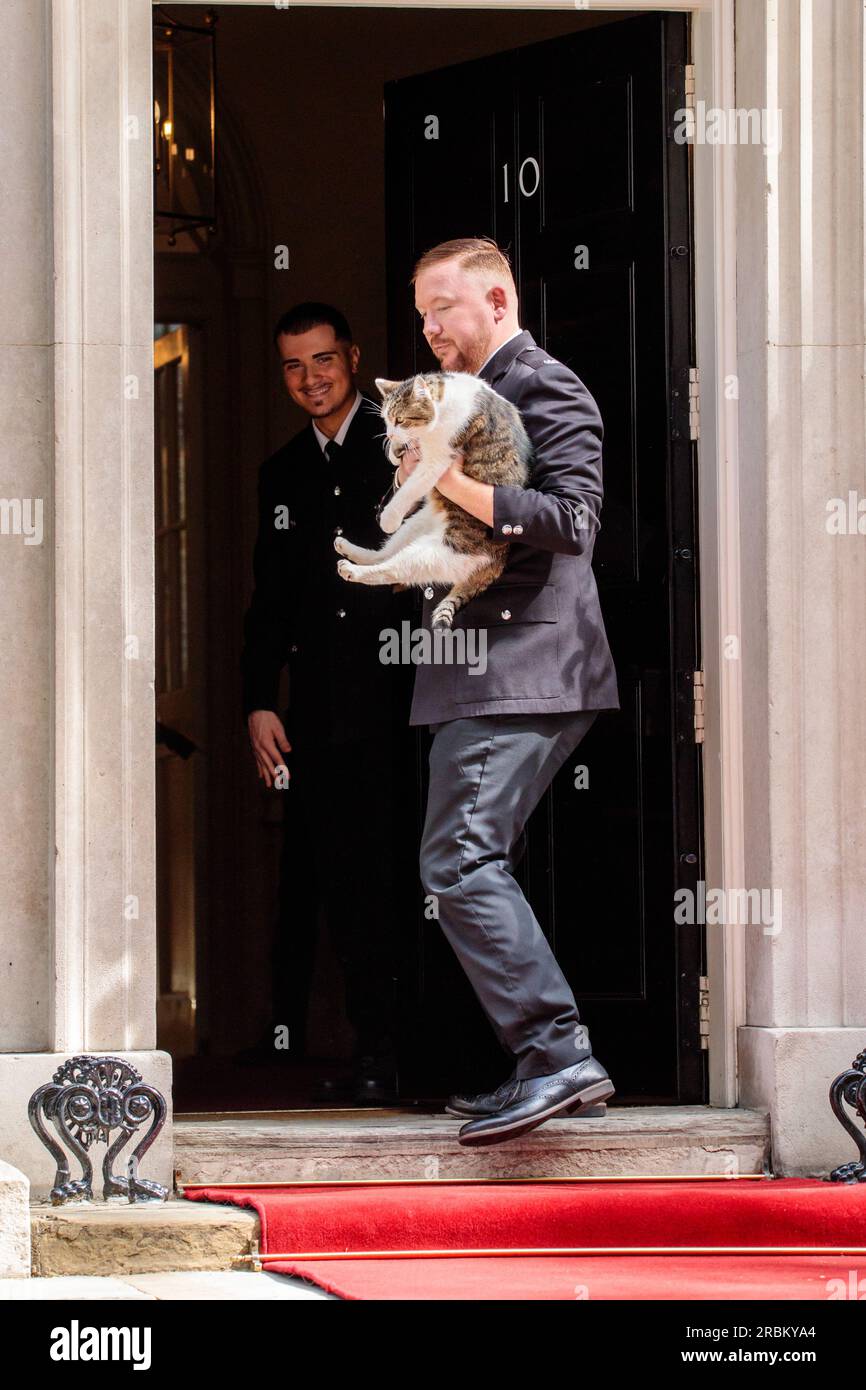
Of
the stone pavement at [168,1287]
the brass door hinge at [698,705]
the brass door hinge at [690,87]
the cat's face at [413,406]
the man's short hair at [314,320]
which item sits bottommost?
the stone pavement at [168,1287]

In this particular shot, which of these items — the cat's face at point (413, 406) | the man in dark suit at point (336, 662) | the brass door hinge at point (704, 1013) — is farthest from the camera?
the man in dark suit at point (336, 662)

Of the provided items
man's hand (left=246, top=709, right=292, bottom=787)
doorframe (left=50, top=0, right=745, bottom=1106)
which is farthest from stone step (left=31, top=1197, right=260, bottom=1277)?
man's hand (left=246, top=709, right=292, bottom=787)

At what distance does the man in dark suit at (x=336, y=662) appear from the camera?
6609mm

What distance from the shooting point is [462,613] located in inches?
220

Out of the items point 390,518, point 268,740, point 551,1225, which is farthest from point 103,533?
point 551,1225

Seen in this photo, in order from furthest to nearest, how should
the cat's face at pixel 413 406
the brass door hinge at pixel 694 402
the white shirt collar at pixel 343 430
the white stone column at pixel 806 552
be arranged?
1. the white shirt collar at pixel 343 430
2. the brass door hinge at pixel 694 402
3. the white stone column at pixel 806 552
4. the cat's face at pixel 413 406

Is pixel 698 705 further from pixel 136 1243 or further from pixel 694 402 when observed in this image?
pixel 136 1243

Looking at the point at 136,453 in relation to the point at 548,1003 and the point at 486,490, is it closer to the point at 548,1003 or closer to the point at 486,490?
the point at 486,490

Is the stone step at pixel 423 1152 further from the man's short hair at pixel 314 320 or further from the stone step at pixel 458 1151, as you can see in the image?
the man's short hair at pixel 314 320

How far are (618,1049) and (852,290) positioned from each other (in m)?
2.27

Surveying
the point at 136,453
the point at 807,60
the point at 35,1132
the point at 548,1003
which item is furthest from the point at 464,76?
the point at 35,1132

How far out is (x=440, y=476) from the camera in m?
5.46

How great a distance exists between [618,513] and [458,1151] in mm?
1939

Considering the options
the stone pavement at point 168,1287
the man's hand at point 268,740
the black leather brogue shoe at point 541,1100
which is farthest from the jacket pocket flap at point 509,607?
the stone pavement at point 168,1287
